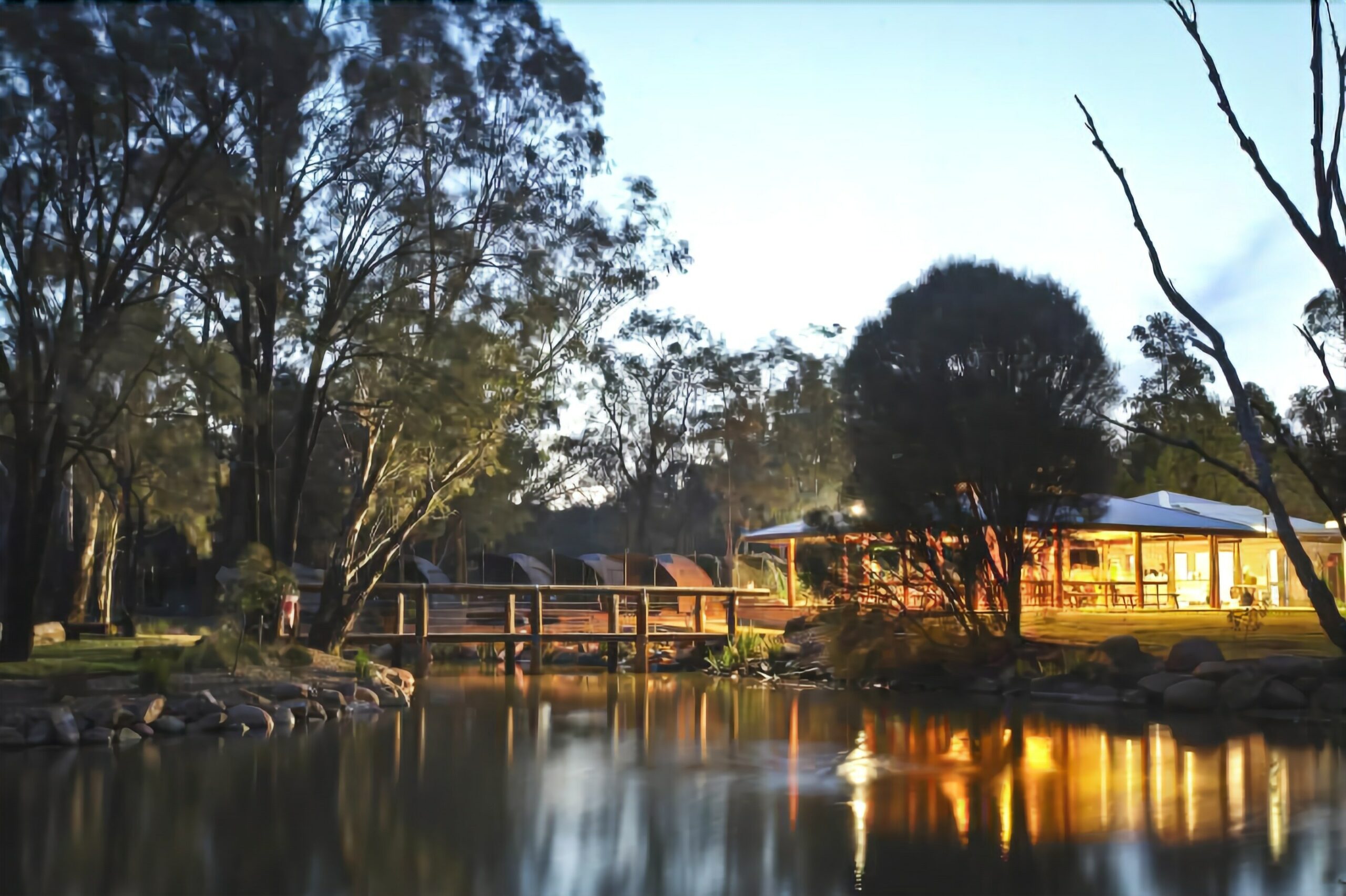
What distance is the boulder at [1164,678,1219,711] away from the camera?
15.9 meters

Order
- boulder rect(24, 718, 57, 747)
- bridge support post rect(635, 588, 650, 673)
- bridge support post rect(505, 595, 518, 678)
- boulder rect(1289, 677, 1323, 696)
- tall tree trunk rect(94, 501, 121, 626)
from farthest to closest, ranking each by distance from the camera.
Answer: bridge support post rect(635, 588, 650, 673) → tall tree trunk rect(94, 501, 121, 626) → bridge support post rect(505, 595, 518, 678) → boulder rect(1289, 677, 1323, 696) → boulder rect(24, 718, 57, 747)

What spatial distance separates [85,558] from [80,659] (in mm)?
9709

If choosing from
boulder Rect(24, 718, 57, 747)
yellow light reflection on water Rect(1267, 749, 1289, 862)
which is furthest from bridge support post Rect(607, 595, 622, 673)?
yellow light reflection on water Rect(1267, 749, 1289, 862)

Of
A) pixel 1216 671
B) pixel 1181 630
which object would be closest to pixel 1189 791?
pixel 1216 671

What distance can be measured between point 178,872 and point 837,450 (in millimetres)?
35518

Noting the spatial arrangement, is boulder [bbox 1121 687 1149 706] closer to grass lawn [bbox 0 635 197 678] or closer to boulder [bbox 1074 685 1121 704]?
boulder [bbox 1074 685 1121 704]

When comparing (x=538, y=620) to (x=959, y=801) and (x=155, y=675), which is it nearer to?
(x=155, y=675)

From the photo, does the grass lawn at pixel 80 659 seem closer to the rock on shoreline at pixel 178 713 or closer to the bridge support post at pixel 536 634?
the rock on shoreline at pixel 178 713

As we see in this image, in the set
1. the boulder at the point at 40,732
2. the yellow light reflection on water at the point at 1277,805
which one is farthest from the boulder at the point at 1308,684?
the boulder at the point at 40,732

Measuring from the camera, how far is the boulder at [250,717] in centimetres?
1418

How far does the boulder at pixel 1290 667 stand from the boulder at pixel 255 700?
11.8 metres

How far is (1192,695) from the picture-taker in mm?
15945

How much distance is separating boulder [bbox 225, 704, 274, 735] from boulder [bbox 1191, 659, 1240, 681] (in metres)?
11.2

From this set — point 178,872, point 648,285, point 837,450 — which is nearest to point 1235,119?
point 178,872
